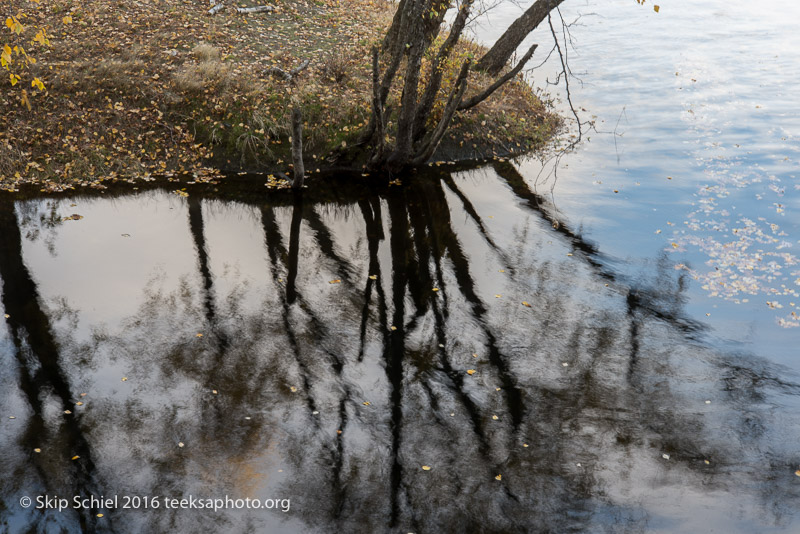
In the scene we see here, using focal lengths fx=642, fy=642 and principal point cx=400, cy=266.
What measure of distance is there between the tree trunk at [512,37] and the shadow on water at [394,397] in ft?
26.3

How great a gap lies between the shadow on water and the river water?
0.03 m

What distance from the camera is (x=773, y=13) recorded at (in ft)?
102

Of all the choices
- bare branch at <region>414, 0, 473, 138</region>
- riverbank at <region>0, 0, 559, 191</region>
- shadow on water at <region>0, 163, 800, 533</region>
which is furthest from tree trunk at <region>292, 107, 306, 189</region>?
bare branch at <region>414, 0, 473, 138</region>

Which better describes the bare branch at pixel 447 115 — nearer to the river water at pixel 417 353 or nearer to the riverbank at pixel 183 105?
the riverbank at pixel 183 105

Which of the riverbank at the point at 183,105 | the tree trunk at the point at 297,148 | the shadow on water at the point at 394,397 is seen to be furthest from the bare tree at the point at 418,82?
the shadow on water at the point at 394,397

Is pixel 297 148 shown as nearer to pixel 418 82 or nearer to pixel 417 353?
pixel 418 82

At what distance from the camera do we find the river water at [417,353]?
281 inches

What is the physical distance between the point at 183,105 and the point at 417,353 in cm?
1029

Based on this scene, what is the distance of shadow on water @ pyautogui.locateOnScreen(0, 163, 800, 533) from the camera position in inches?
279

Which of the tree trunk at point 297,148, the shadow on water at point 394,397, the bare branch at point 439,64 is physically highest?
the bare branch at point 439,64

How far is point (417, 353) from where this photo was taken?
9531 mm

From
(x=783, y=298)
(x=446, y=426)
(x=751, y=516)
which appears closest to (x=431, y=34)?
(x=783, y=298)

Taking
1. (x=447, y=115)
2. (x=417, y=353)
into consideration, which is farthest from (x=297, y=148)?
(x=417, y=353)

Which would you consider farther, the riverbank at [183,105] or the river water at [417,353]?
the riverbank at [183,105]
